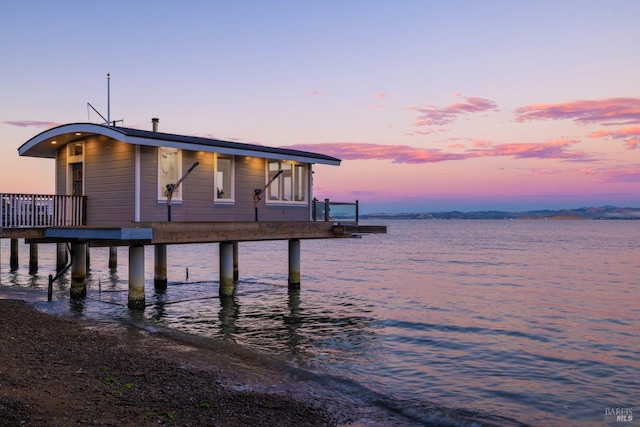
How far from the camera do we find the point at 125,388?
9922mm

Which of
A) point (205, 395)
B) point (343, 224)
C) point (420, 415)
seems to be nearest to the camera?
point (205, 395)

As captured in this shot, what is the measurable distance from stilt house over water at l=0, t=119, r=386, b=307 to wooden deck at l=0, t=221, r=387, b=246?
4 centimetres

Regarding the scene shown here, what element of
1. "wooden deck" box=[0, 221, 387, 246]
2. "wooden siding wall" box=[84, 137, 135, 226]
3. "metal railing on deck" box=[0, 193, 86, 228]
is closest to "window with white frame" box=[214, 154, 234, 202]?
"wooden deck" box=[0, 221, 387, 246]

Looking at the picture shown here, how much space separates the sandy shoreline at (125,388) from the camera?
27.4 feet

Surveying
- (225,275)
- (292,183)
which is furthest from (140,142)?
(225,275)

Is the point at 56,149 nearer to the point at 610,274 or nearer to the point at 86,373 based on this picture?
the point at 86,373

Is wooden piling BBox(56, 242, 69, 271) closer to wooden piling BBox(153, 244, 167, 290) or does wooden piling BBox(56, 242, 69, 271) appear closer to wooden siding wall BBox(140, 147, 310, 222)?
wooden piling BBox(153, 244, 167, 290)

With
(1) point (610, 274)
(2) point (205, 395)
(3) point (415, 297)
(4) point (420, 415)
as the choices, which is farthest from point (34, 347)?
(1) point (610, 274)

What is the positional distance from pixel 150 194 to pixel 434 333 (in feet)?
37.0

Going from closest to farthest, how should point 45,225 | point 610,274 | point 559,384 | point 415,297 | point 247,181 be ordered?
point 559,384
point 45,225
point 247,181
point 415,297
point 610,274

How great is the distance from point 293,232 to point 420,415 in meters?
14.1

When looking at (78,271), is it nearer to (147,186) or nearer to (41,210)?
(41,210)

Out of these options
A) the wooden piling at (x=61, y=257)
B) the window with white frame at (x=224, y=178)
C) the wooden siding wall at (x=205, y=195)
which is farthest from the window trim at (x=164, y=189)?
the wooden piling at (x=61, y=257)

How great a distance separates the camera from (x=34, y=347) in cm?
1230
